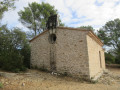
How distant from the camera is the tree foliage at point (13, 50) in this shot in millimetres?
8594

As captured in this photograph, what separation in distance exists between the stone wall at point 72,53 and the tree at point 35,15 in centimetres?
1163

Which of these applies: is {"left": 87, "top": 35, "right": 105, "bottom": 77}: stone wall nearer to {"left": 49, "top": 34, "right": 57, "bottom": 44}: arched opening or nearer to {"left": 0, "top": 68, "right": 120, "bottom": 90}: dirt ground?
{"left": 0, "top": 68, "right": 120, "bottom": 90}: dirt ground

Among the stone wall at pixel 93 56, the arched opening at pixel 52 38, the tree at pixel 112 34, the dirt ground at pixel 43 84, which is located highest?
the tree at pixel 112 34

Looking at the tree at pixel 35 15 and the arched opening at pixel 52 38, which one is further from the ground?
the tree at pixel 35 15

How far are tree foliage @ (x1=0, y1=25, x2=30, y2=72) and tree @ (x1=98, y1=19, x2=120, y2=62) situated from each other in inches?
712

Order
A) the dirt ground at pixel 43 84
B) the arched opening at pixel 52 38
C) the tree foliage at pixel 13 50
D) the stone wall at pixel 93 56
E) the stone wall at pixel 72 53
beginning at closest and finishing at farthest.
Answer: the dirt ground at pixel 43 84 < the stone wall at pixel 72 53 < the stone wall at pixel 93 56 < the tree foliage at pixel 13 50 < the arched opening at pixel 52 38

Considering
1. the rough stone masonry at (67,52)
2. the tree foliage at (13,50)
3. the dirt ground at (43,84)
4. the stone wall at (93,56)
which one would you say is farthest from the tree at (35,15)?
the dirt ground at (43,84)

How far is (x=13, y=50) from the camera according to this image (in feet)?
37.9

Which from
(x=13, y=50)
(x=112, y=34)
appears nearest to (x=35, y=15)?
(x=13, y=50)

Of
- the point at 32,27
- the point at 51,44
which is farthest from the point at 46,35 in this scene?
the point at 32,27

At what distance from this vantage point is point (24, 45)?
12969 mm

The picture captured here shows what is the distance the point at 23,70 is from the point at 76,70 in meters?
4.91

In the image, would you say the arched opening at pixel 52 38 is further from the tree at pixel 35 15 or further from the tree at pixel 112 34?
the tree at pixel 112 34

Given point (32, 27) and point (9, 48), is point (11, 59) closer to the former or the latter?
point (9, 48)
